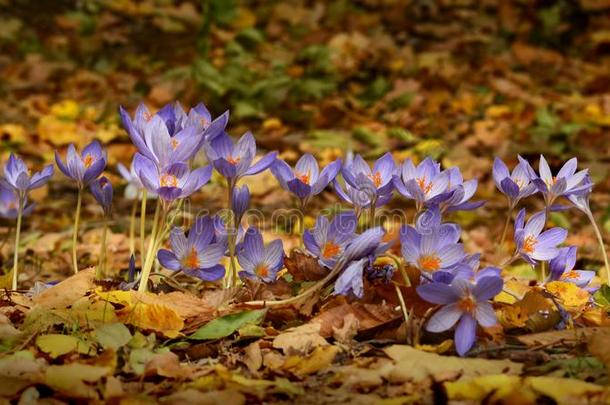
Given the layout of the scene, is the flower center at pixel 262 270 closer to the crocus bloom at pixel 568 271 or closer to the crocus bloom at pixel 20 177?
the crocus bloom at pixel 20 177

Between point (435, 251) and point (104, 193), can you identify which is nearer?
point (435, 251)

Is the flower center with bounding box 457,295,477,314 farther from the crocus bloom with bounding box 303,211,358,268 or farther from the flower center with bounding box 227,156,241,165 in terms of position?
the flower center with bounding box 227,156,241,165

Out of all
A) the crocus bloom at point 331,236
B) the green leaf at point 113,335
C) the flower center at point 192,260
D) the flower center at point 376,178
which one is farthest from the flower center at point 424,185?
the green leaf at point 113,335

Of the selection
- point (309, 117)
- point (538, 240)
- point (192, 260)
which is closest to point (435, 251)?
point (538, 240)

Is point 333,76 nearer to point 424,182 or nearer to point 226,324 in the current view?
point 424,182

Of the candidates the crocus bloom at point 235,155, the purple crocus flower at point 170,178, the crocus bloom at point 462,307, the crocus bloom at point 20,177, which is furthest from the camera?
the crocus bloom at point 20,177

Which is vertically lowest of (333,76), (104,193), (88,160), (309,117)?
(309,117)

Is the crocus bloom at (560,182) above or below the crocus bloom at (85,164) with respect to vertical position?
below

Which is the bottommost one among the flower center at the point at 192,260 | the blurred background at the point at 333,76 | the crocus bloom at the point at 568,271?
the blurred background at the point at 333,76
